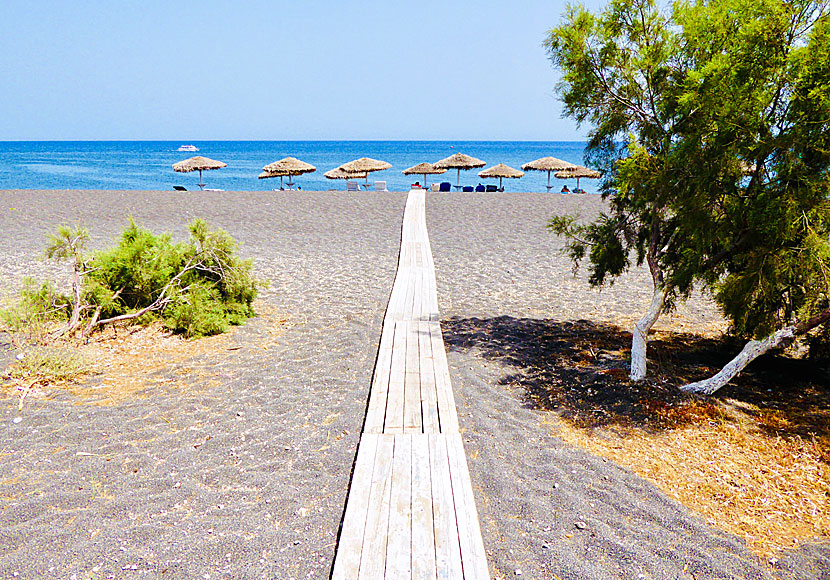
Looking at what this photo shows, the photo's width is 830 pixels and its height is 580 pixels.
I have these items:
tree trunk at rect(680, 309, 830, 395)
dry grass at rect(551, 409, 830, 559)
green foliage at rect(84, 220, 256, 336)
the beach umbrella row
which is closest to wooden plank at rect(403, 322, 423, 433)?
dry grass at rect(551, 409, 830, 559)

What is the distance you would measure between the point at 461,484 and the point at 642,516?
43.8 inches

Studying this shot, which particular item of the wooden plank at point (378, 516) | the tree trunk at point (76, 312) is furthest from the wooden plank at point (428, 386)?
the tree trunk at point (76, 312)

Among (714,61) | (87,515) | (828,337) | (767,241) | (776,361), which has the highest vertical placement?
(714,61)

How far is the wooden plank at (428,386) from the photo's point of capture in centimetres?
426

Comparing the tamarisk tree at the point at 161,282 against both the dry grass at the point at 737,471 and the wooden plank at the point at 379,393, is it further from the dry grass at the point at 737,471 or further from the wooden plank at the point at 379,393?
the dry grass at the point at 737,471

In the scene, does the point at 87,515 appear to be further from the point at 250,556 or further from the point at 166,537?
the point at 250,556

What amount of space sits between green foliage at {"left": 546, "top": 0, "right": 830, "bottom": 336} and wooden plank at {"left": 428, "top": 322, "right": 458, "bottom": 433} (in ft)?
7.31

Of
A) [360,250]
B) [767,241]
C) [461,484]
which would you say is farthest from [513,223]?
[461,484]

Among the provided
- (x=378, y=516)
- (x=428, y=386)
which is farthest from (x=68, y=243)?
(x=378, y=516)

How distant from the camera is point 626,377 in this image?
530 cm

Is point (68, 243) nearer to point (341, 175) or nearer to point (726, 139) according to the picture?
point (726, 139)

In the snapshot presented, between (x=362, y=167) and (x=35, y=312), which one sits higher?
(x=362, y=167)

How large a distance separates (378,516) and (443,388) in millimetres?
1922

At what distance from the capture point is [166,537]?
9.83 ft
